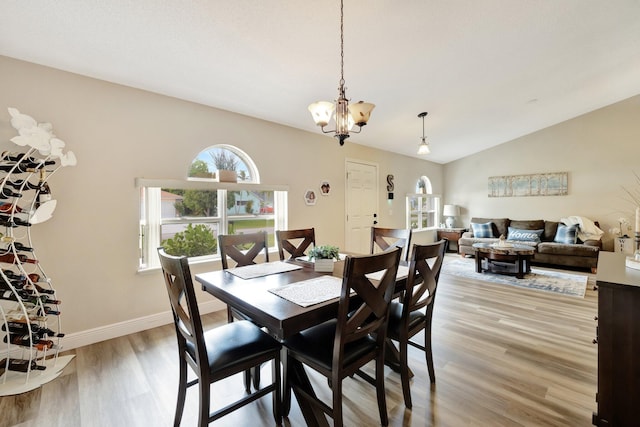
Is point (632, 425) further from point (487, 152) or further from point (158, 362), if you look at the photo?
point (487, 152)

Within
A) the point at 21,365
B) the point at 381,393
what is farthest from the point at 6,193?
the point at 381,393

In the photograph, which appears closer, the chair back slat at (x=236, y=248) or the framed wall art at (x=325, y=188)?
the chair back slat at (x=236, y=248)

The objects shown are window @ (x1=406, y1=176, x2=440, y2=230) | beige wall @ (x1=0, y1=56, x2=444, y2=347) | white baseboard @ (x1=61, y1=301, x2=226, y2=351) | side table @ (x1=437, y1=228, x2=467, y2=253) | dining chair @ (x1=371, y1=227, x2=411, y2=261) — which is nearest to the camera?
beige wall @ (x1=0, y1=56, x2=444, y2=347)

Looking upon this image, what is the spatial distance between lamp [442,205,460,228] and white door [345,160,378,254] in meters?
2.74

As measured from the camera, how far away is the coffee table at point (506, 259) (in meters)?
4.61

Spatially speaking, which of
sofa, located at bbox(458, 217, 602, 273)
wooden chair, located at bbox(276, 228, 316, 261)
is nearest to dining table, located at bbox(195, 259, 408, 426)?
wooden chair, located at bbox(276, 228, 316, 261)

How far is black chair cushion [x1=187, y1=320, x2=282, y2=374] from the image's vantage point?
1412mm

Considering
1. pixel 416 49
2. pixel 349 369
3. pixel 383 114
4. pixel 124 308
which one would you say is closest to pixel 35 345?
pixel 124 308

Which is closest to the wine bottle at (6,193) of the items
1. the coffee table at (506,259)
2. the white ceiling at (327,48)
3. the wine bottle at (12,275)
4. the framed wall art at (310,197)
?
the wine bottle at (12,275)

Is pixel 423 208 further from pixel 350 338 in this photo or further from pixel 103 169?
pixel 103 169

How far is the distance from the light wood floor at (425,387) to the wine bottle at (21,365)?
0.59 ft

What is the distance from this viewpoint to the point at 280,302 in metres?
1.40

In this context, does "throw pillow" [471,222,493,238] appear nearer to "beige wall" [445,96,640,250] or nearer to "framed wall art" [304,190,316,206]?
"beige wall" [445,96,640,250]

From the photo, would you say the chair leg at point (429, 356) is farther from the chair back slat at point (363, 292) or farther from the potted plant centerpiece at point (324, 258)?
the potted plant centerpiece at point (324, 258)
